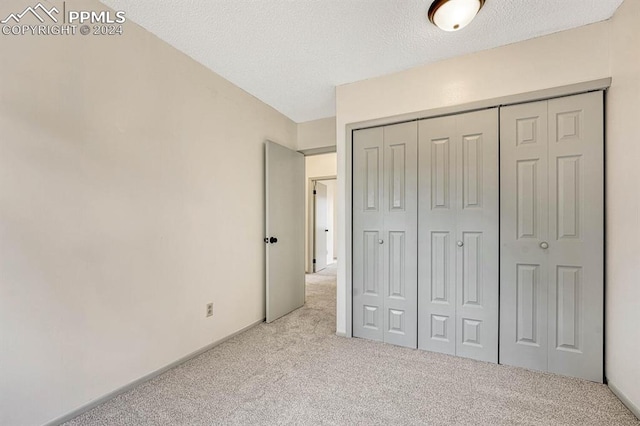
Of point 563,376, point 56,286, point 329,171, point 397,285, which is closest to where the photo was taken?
point 56,286

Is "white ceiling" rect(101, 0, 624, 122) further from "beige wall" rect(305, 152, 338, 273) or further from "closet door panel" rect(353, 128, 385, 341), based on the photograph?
"beige wall" rect(305, 152, 338, 273)

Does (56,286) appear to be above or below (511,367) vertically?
above

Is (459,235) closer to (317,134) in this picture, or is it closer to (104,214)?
(317,134)

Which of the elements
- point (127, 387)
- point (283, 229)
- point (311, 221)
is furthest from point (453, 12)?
point (311, 221)

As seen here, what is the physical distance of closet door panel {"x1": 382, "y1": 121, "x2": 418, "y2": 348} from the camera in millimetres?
2500

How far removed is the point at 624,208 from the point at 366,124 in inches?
74.4

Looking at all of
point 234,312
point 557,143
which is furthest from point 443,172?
point 234,312

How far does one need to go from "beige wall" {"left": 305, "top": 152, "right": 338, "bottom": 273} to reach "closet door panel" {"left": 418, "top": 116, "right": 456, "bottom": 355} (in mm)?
3505

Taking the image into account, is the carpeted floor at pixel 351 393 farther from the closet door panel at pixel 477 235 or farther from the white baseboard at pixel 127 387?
the closet door panel at pixel 477 235

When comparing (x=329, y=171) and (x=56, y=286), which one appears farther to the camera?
(x=329, y=171)

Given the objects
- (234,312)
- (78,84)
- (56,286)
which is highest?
(78,84)

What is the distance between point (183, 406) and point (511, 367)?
232cm

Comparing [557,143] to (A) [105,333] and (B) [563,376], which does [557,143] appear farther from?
(A) [105,333]

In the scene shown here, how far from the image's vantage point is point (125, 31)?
1.85 m
